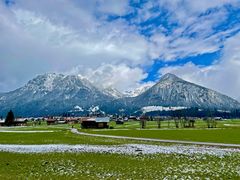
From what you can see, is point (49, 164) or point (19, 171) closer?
point (19, 171)

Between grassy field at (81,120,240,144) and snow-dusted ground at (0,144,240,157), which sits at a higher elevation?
grassy field at (81,120,240,144)

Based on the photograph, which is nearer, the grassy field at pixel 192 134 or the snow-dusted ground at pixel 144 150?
the snow-dusted ground at pixel 144 150

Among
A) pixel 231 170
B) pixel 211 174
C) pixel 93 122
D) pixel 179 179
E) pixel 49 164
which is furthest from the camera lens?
pixel 93 122

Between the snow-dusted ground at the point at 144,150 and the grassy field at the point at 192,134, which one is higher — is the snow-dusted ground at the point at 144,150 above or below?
below

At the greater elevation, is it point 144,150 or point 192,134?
point 192,134

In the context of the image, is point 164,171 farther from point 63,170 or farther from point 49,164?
point 49,164

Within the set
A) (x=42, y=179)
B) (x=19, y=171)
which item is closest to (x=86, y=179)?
(x=42, y=179)

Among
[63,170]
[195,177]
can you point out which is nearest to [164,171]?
[195,177]

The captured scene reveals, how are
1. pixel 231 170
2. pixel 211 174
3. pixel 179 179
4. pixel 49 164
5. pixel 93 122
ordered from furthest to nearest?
pixel 93 122
pixel 49 164
pixel 231 170
pixel 211 174
pixel 179 179

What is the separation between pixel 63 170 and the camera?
25734 mm

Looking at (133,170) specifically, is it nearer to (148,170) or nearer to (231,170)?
(148,170)

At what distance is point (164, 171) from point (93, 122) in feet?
516

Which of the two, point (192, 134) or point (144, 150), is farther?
point (192, 134)

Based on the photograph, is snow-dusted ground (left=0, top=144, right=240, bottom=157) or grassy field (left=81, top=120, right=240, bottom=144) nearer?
snow-dusted ground (left=0, top=144, right=240, bottom=157)
